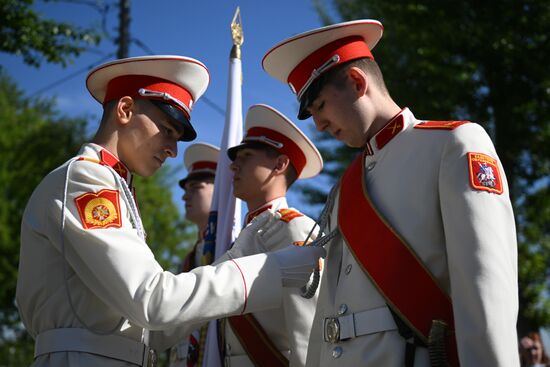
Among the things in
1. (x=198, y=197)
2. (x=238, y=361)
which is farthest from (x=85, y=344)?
(x=198, y=197)

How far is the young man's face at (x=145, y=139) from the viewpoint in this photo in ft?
11.0

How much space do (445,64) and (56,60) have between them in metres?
7.60

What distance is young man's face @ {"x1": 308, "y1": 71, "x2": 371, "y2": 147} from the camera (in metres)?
3.18

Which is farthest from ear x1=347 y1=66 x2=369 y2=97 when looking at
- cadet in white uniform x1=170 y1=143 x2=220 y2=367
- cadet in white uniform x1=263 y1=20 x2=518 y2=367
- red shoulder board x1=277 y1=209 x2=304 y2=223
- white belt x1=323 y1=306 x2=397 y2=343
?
cadet in white uniform x1=170 y1=143 x2=220 y2=367

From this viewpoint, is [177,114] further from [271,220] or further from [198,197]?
[198,197]

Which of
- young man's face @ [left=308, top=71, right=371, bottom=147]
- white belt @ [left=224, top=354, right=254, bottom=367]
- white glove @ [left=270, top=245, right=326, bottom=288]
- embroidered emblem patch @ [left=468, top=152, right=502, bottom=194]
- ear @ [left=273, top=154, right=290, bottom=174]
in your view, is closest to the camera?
embroidered emblem patch @ [left=468, top=152, right=502, bottom=194]

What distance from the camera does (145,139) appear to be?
3373mm

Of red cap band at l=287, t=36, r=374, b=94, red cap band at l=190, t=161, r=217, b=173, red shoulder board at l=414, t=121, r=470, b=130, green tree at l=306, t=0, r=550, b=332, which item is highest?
green tree at l=306, t=0, r=550, b=332

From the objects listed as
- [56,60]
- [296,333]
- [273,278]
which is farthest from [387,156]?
[56,60]

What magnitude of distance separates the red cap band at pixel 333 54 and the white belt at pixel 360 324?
117cm

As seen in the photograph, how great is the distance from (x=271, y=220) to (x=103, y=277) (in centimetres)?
188

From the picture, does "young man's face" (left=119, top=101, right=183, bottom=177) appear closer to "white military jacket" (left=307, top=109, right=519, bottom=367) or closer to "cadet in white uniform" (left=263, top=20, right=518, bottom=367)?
"cadet in white uniform" (left=263, top=20, right=518, bottom=367)

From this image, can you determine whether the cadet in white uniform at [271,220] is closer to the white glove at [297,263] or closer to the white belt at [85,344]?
the white glove at [297,263]

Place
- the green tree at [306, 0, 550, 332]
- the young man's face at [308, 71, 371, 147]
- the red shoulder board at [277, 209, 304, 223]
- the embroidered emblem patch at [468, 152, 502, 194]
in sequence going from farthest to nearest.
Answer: the green tree at [306, 0, 550, 332] → the red shoulder board at [277, 209, 304, 223] → the young man's face at [308, 71, 371, 147] → the embroidered emblem patch at [468, 152, 502, 194]
